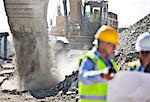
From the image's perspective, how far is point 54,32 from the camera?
61.7 feet

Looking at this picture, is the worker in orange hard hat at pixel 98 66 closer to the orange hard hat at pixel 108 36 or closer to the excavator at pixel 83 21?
the orange hard hat at pixel 108 36

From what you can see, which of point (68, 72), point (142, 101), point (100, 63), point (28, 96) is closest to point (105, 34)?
point (100, 63)

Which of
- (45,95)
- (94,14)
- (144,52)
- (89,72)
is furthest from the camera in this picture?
(94,14)

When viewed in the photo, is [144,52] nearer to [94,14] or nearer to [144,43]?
[144,43]

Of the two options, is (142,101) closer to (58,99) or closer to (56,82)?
(58,99)

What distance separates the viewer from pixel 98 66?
10.0ft

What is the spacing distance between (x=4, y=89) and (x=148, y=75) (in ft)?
28.7

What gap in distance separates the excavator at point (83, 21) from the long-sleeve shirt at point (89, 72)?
14.1 metres

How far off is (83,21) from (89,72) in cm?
1513

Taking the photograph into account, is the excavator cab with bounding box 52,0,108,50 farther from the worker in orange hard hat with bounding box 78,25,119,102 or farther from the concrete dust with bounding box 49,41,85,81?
the worker in orange hard hat with bounding box 78,25,119,102

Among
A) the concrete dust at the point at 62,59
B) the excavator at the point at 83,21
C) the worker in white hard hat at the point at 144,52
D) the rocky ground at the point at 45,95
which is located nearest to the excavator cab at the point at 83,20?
the excavator at the point at 83,21

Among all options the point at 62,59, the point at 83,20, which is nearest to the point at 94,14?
the point at 83,20

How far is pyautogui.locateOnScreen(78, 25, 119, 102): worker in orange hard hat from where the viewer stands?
9.96 ft

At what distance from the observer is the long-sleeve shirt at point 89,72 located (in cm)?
300
